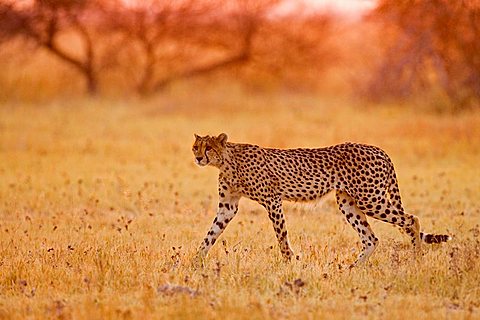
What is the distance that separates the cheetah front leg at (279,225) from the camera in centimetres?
877

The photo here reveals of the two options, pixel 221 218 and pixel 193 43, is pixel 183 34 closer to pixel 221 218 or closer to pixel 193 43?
pixel 193 43

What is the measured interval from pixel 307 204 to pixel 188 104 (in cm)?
1601

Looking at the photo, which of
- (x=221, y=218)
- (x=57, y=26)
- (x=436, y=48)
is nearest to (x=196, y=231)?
(x=221, y=218)

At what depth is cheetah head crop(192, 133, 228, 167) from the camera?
8.80 meters

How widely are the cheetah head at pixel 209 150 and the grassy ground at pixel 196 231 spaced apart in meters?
0.85

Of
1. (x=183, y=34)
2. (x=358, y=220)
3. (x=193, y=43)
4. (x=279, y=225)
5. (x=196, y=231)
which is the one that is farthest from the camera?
(x=193, y=43)

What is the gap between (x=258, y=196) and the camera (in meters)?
8.95

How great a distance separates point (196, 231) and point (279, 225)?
2.06m

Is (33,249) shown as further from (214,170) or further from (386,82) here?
(386,82)

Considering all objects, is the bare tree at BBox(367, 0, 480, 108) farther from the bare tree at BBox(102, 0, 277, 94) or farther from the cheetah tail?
the cheetah tail

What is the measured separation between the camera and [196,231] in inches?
420

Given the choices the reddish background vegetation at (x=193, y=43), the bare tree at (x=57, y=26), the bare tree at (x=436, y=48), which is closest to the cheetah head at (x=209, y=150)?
the bare tree at (x=436, y=48)

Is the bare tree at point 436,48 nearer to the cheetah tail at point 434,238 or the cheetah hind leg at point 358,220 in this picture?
the cheetah hind leg at point 358,220

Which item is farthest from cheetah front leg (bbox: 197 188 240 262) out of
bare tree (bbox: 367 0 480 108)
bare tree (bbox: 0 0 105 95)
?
bare tree (bbox: 0 0 105 95)
